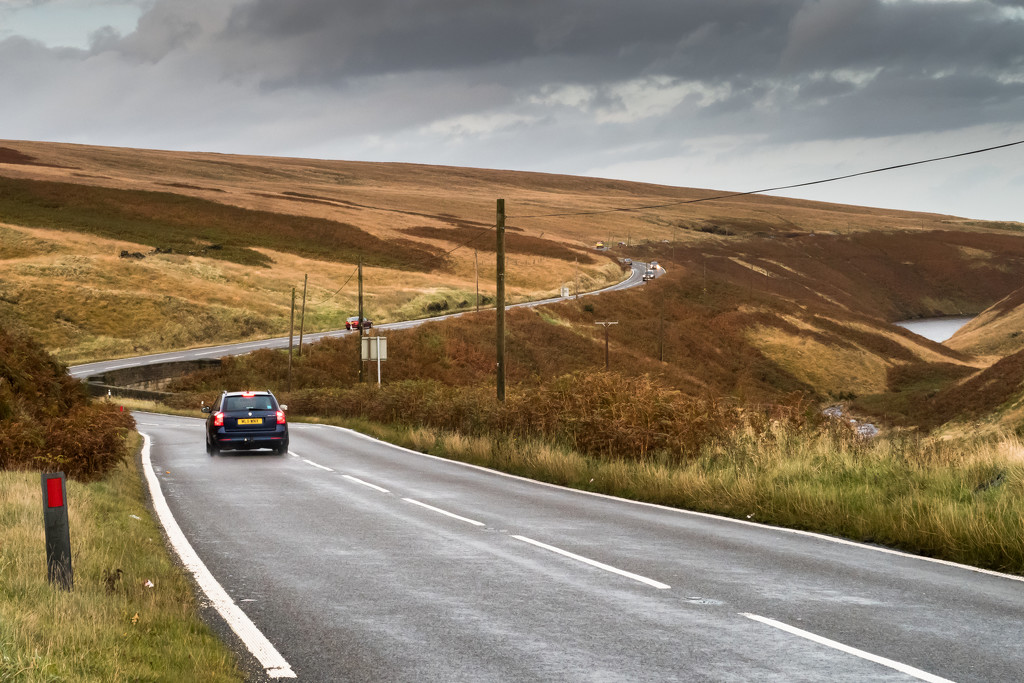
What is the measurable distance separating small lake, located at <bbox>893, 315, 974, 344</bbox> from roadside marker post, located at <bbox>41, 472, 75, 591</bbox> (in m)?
130

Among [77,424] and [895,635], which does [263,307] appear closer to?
[77,424]

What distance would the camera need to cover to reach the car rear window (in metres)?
23.9

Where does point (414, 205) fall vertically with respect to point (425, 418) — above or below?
above

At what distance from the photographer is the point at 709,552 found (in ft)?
32.9

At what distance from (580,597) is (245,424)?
56.5 ft

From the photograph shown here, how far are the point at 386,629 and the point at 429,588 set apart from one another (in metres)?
1.41

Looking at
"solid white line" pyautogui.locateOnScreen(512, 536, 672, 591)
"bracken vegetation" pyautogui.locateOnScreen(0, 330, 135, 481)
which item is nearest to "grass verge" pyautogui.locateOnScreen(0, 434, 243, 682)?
"solid white line" pyautogui.locateOnScreen(512, 536, 672, 591)

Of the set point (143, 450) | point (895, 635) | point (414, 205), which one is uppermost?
point (414, 205)

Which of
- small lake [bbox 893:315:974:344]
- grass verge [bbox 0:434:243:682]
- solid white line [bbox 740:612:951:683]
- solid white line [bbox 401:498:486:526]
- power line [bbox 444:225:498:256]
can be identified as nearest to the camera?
grass verge [bbox 0:434:243:682]

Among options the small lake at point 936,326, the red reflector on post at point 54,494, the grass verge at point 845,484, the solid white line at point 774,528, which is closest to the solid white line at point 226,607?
the red reflector on post at point 54,494

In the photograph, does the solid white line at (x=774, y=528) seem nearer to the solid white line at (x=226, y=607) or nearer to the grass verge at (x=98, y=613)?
the solid white line at (x=226, y=607)

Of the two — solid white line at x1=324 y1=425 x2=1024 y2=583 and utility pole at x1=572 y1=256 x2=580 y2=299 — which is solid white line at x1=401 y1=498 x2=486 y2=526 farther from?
utility pole at x1=572 y1=256 x2=580 y2=299

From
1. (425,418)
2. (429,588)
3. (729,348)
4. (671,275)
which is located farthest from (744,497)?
(671,275)

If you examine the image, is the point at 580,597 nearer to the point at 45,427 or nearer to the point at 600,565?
the point at 600,565
